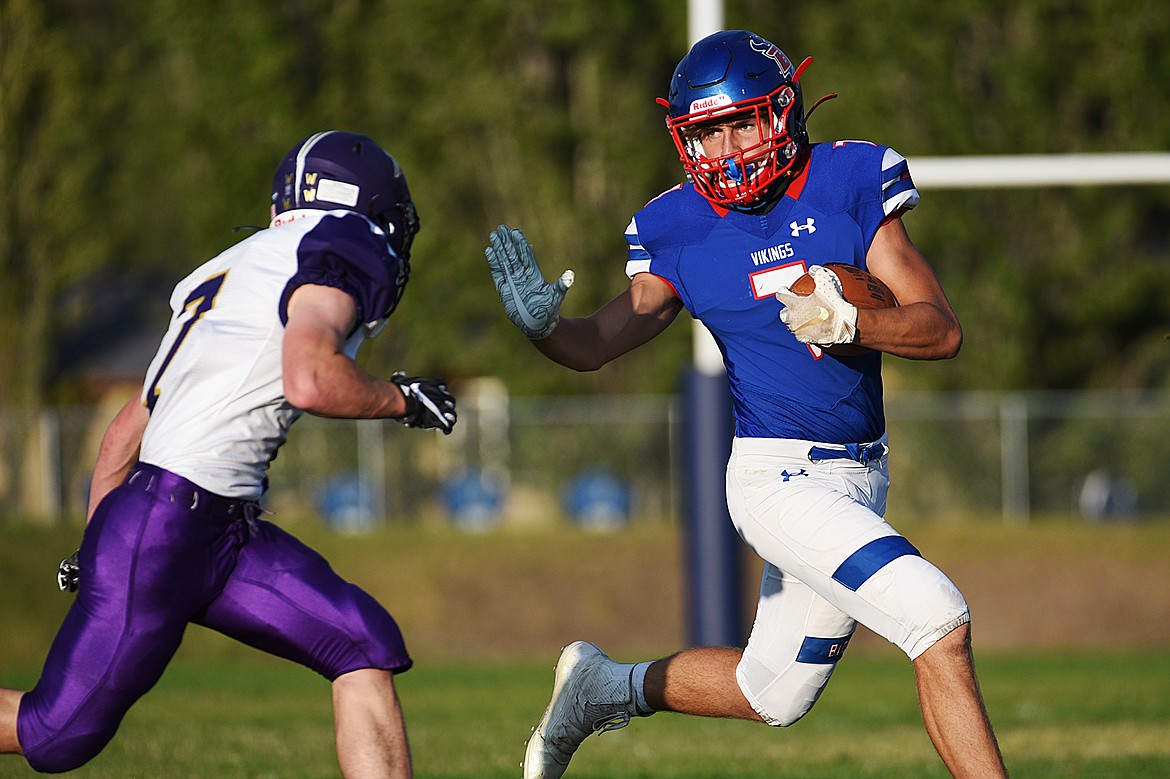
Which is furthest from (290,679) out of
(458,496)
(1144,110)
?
(1144,110)

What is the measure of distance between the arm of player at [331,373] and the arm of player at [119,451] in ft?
2.22

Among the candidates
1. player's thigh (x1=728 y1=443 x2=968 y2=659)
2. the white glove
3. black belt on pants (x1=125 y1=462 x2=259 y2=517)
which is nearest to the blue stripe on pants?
player's thigh (x1=728 y1=443 x2=968 y2=659)

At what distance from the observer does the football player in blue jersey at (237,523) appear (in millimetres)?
4148

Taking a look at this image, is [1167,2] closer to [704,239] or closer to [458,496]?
[458,496]

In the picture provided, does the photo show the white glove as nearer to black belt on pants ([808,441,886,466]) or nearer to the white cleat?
black belt on pants ([808,441,886,466])

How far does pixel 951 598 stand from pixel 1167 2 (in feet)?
48.1

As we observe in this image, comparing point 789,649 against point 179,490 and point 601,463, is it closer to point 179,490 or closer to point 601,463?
point 179,490

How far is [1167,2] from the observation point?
680 inches

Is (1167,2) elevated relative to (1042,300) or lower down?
elevated

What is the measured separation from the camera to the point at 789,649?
4.84 metres

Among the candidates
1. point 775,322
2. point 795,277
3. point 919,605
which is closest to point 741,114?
point 795,277

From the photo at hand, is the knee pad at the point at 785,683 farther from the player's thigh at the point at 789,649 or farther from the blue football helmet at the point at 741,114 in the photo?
the blue football helmet at the point at 741,114

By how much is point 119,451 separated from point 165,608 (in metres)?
0.58

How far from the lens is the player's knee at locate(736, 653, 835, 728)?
4.85m
